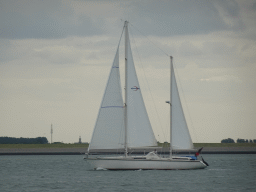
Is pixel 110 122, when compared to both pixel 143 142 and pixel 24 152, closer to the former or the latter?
pixel 143 142

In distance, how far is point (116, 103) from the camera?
2621 inches

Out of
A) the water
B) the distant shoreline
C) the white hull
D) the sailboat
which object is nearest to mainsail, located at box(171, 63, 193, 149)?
the sailboat

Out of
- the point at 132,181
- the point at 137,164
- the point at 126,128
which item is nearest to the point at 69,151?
the point at 126,128

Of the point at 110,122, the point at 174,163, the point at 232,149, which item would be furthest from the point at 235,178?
the point at 232,149

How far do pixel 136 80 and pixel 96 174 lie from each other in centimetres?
1223

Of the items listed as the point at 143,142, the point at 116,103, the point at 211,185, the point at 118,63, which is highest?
the point at 118,63

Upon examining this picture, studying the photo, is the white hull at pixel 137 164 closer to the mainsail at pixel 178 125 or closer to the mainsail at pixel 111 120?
the mainsail at pixel 111 120

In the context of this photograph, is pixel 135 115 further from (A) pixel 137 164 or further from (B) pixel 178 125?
(B) pixel 178 125

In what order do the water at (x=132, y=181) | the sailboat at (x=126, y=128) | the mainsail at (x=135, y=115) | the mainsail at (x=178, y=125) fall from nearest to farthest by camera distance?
the water at (x=132, y=181) < the sailboat at (x=126, y=128) < the mainsail at (x=135, y=115) < the mainsail at (x=178, y=125)

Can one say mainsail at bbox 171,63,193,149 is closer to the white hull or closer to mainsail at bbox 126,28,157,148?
the white hull

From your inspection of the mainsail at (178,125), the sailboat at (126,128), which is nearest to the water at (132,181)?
the sailboat at (126,128)

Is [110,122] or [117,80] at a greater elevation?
[117,80]

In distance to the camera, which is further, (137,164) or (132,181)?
(137,164)

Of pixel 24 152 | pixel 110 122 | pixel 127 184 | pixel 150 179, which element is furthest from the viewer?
pixel 24 152
